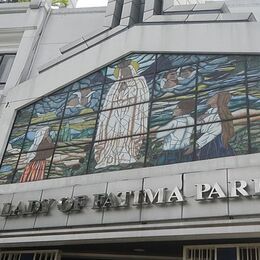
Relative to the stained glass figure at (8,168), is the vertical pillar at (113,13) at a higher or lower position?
higher

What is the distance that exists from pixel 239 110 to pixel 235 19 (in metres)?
3.30

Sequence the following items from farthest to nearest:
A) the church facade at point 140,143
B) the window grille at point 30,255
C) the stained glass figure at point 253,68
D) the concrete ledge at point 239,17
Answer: the concrete ledge at point 239,17 < the window grille at point 30,255 < the stained glass figure at point 253,68 < the church facade at point 140,143

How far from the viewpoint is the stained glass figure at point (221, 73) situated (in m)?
11.1

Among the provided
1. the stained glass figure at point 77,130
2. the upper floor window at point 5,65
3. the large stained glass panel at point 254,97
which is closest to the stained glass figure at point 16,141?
the stained glass figure at point 77,130

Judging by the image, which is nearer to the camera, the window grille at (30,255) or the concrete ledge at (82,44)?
the window grille at (30,255)

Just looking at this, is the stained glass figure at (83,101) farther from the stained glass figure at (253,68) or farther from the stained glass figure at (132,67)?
the stained glass figure at (253,68)

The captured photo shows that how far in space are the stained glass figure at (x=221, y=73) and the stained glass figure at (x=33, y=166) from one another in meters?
5.24

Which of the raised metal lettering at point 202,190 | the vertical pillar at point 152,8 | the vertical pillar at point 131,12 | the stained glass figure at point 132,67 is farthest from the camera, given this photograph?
the vertical pillar at point 131,12

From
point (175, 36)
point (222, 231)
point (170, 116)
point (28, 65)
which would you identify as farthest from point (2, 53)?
point (222, 231)

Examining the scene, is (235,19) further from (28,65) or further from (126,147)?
(28,65)

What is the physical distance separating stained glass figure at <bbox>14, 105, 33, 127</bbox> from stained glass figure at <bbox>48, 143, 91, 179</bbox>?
7.69 ft

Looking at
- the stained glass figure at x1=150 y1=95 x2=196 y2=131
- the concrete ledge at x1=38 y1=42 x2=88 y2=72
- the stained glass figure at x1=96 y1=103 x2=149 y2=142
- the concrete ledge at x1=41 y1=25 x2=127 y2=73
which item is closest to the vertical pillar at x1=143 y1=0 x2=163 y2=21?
the concrete ledge at x1=41 y1=25 x2=127 y2=73

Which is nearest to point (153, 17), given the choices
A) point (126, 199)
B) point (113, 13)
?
point (113, 13)

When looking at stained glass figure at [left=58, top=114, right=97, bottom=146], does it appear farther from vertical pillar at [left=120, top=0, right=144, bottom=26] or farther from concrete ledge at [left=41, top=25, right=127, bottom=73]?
vertical pillar at [left=120, top=0, right=144, bottom=26]
